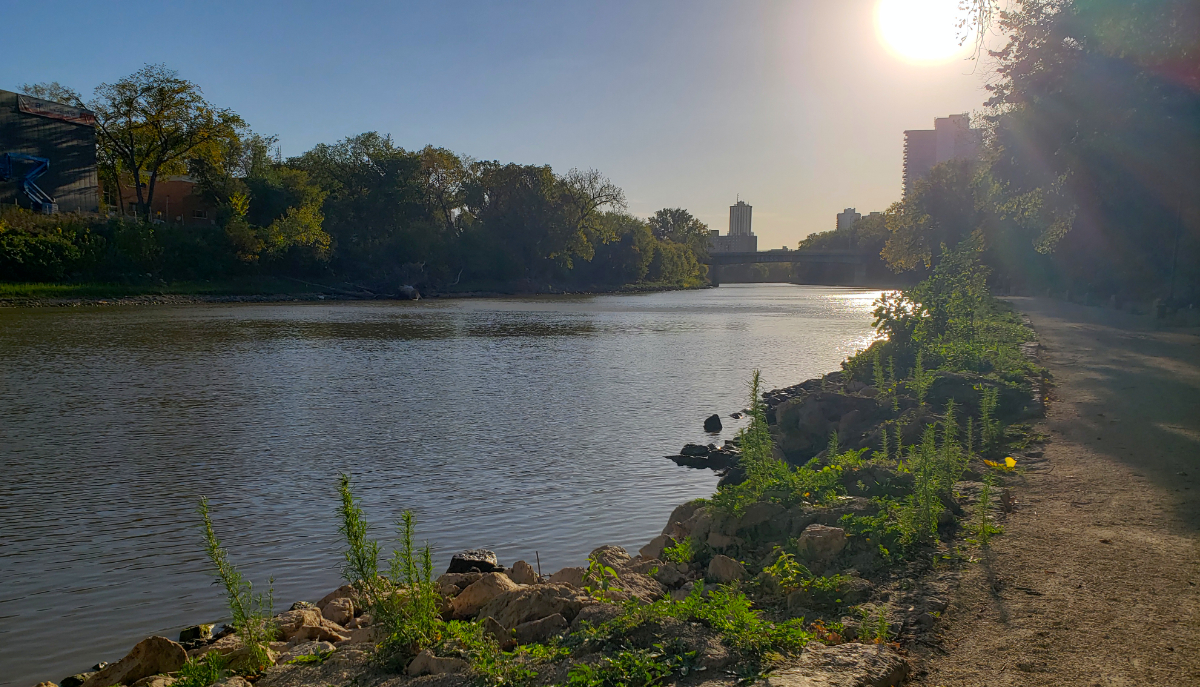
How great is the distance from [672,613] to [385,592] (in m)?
2.05

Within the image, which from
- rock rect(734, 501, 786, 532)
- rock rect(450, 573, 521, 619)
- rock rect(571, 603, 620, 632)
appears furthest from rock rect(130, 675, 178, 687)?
rock rect(734, 501, 786, 532)

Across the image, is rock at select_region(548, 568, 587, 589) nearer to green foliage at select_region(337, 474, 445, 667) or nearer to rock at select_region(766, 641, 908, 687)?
green foliage at select_region(337, 474, 445, 667)

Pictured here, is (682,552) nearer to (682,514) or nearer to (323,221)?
(682,514)

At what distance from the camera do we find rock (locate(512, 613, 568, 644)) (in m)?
5.30

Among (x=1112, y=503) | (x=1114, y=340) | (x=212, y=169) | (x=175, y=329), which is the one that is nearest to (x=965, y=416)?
(x=1112, y=503)

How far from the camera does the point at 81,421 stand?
16.6m

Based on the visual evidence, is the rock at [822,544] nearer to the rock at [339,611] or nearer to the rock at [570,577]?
the rock at [570,577]

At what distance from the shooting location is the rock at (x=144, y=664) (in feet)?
18.8

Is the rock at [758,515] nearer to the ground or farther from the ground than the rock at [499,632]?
farther from the ground

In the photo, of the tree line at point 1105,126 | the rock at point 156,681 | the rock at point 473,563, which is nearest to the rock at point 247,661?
the rock at point 156,681

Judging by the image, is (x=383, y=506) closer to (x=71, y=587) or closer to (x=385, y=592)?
(x=71, y=587)

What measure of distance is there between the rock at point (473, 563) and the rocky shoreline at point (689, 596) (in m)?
0.01

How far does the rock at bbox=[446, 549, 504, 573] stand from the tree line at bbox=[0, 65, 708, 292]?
219ft

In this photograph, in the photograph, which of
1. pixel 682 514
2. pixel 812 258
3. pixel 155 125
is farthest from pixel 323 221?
pixel 682 514
